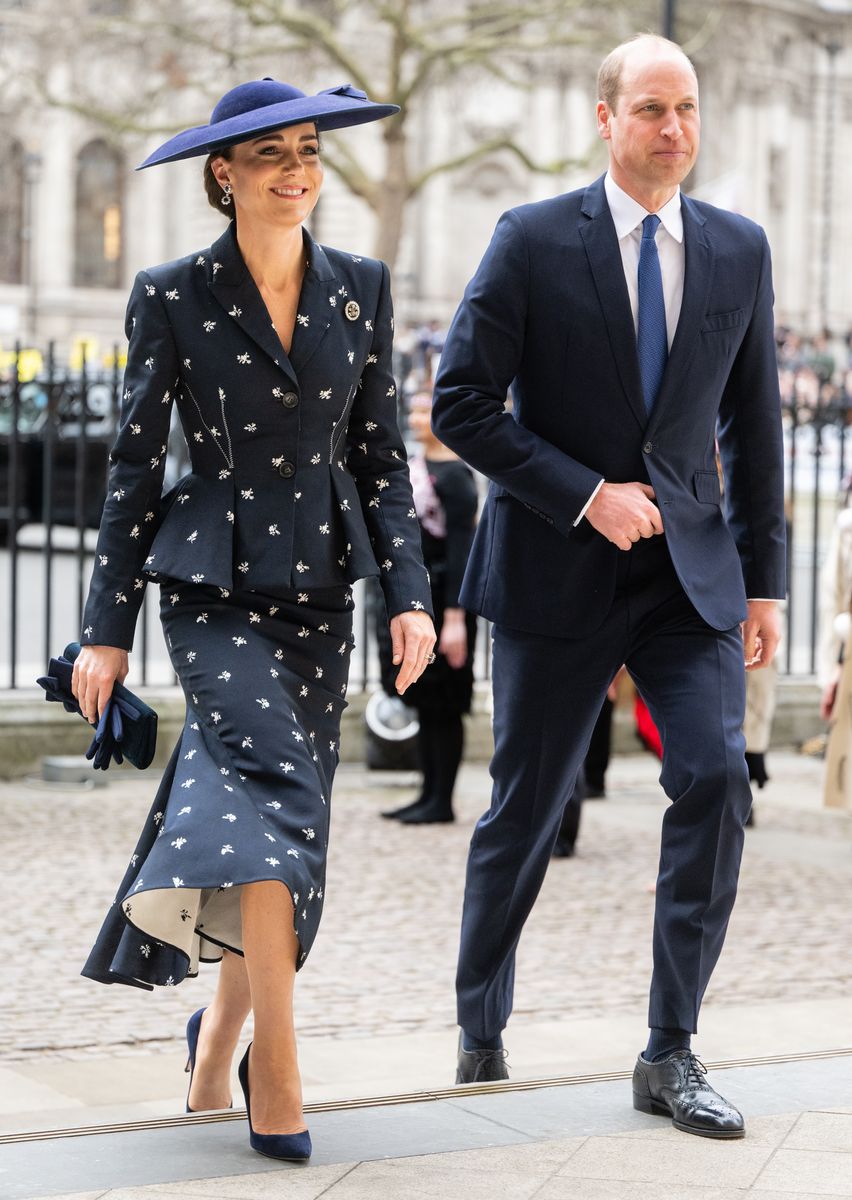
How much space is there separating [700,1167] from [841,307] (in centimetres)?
6541

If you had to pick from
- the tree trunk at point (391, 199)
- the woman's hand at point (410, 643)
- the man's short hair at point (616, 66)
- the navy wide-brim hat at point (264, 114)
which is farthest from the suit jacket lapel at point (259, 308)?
the tree trunk at point (391, 199)

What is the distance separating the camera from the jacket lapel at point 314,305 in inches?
143

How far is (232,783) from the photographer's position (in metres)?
3.39

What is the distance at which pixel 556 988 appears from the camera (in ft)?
18.8

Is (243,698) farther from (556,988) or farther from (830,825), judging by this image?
(830,825)

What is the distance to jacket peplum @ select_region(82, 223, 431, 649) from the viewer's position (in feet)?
11.7

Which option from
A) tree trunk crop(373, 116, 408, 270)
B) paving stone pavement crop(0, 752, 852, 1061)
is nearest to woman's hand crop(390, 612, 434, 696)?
paving stone pavement crop(0, 752, 852, 1061)

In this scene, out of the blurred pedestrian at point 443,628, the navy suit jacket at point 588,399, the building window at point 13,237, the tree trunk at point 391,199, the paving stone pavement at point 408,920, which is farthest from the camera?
the building window at point 13,237

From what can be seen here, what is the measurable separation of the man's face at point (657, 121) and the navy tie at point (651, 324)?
0.42 feet

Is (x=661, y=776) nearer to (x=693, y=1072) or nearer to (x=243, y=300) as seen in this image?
(x=693, y=1072)

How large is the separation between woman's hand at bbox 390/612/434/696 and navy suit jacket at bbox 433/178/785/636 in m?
0.32

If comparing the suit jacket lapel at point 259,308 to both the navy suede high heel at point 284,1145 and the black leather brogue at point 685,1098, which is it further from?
the black leather brogue at point 685,1098

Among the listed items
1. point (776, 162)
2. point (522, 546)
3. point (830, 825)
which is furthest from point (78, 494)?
point (776, 162)

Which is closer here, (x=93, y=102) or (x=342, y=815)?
(x=342, y=815)
